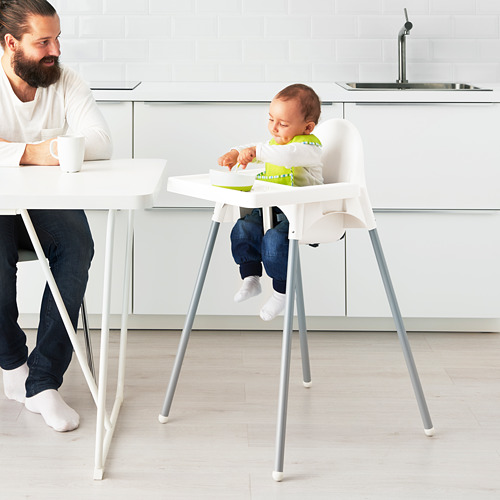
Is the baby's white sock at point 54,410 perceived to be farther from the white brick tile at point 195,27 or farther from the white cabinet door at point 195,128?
the white brick tile at point 195,27

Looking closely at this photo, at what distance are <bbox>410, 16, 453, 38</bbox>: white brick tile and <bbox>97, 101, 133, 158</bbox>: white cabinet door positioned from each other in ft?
4.67

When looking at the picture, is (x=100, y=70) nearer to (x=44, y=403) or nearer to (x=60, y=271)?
(x=60, y=271)

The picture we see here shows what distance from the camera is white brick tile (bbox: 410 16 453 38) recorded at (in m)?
3.74

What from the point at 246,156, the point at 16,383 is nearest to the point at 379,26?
the point at 246,156

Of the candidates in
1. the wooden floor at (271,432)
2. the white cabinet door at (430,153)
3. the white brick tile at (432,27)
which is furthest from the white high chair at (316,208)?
the white brick tile at (432,27)

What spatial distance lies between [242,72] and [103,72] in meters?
0.63

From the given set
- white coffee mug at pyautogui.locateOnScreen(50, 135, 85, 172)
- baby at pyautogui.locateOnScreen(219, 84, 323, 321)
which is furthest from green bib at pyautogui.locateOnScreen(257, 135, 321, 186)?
white coffee mug at pyautogui.locateOnScreen(50, 135, 85, 172)

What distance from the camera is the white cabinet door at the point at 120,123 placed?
10.3ft

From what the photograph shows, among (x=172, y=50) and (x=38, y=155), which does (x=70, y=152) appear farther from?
(x=172, y=50)

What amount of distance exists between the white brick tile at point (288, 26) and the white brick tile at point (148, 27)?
0.45 m

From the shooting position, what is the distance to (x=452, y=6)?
372 cm

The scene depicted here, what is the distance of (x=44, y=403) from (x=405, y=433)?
106 cm

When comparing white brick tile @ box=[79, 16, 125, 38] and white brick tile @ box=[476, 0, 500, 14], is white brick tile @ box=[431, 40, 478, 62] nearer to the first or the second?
white brick tile @ box=[476, 0, 500, 14]

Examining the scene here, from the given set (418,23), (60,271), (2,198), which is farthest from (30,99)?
(418,23)
